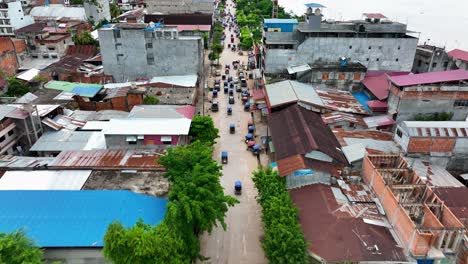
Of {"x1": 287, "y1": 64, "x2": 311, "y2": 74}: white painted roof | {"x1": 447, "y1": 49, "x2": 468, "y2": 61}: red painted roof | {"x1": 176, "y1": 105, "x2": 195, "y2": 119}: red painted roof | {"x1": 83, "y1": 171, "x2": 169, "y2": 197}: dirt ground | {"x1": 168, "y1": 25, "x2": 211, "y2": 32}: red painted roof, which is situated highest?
{"x1": 168, "y1": 25, "x2": 211, "y2": 32}: red painted roof

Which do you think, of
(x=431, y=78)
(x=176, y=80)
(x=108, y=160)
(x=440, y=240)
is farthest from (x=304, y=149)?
(x=176, y=80)

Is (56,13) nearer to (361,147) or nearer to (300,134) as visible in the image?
(300,134)

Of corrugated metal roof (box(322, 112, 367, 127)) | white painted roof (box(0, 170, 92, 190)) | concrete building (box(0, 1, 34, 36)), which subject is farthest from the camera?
concrete building (box(0, 1, 34, 36))

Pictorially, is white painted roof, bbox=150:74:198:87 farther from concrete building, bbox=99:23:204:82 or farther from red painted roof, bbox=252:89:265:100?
red painted roof, bbox=252:89:265:100

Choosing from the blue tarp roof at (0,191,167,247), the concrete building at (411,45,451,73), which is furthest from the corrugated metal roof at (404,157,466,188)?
the concrete building at (411,45,451,73)

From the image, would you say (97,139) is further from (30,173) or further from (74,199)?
(74,199)

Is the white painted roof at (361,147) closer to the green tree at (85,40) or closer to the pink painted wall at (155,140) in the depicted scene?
the pink painted wall at (155,140)

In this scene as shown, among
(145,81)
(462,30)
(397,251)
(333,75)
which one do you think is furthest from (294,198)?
(462,30)
